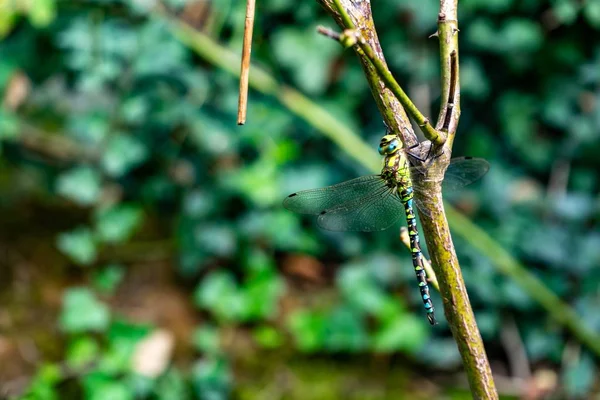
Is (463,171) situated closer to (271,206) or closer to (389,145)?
(389,145)

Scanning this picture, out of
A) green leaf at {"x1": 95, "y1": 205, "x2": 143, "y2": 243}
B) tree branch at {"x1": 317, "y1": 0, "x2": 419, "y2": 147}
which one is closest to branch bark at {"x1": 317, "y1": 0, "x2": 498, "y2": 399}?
tree branch at {"x1": 317, "y1": 0, "x2": 419, "y2": 147}

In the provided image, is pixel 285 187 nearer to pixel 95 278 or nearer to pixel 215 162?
pixel 215 162

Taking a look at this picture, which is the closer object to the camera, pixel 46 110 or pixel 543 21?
pixel 543 21

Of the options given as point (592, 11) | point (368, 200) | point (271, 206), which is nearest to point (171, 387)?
point (271, 206)

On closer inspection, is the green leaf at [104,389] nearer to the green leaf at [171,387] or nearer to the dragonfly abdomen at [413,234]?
the green leaf at [171,387]

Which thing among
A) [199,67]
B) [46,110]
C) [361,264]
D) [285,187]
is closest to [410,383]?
[361,264]

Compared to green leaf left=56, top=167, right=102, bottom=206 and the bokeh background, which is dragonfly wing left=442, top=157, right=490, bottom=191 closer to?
the bokeh background

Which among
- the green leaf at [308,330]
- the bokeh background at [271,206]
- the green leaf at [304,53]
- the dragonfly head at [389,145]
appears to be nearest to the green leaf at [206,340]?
the bokeh background at [271,206]
